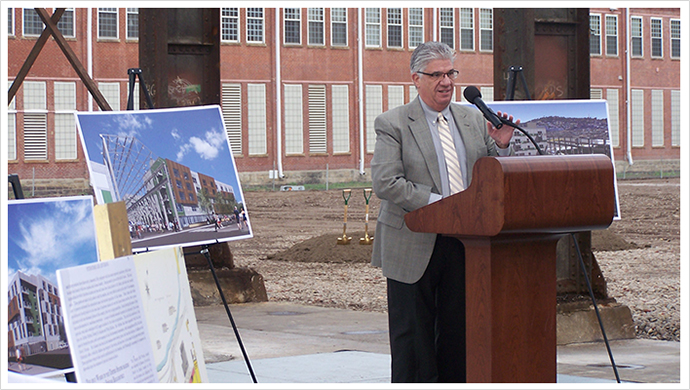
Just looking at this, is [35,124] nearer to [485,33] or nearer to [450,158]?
[485,33]

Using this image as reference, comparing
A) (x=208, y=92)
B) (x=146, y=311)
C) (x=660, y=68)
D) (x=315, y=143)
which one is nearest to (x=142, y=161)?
(x=146, y=311)

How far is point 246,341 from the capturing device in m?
7.41

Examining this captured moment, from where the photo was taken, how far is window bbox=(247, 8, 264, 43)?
37.3 meters

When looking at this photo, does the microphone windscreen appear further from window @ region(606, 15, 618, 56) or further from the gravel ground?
window @ region(606, 15, 618, 56)

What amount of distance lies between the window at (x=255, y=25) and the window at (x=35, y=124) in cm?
826

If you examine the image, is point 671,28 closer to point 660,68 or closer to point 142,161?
point 660,68

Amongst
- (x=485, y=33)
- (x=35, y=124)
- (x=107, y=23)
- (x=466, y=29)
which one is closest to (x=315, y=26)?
(x=466, y=29)

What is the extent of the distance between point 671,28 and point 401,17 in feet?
45.9

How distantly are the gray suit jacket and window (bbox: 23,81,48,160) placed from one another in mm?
32381

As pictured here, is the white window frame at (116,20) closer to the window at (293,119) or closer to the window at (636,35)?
the window at (293,119)

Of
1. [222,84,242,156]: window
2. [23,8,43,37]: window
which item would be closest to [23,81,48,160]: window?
[23,8,43,37]: window

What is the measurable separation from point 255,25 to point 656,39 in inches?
761

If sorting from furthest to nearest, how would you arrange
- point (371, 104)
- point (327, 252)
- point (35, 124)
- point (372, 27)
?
point (372, 27) < point (371, 104) < point (35, 124) < point (327, 252)

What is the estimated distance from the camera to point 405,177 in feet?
13.3
